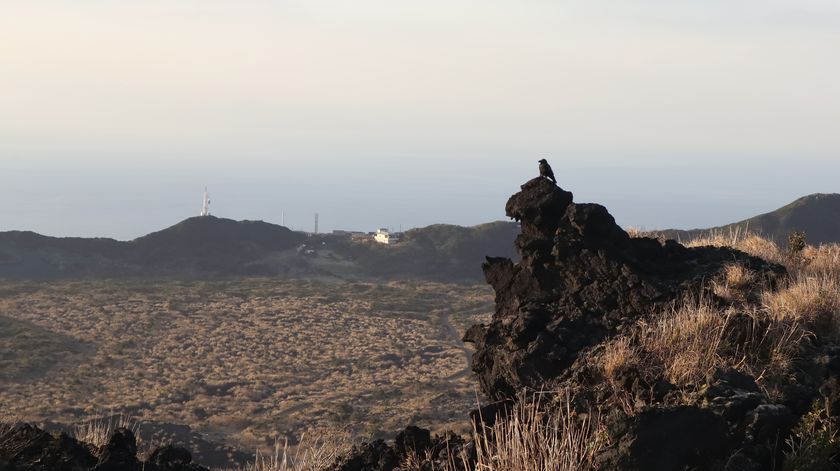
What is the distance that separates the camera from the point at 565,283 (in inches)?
564

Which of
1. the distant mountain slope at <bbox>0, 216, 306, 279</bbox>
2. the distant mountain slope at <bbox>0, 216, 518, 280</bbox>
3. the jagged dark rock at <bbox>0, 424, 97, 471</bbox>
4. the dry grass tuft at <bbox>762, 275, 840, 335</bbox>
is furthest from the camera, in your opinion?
the distant mountain slope at <bbox>0, 216, 518, 280</bbox>

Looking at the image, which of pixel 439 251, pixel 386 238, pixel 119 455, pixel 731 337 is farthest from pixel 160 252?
pixel 731 337

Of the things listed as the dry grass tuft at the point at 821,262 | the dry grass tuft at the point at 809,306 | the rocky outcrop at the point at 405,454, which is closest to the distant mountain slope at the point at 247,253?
the dry grass tuft at the point at 821,262

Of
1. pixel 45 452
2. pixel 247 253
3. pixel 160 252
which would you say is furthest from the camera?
pixel 247 253

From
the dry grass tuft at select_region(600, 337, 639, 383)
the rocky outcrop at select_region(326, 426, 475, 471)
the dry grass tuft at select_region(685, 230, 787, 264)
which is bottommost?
the rocky outcrop at select_region(326, 426, 475, 471)

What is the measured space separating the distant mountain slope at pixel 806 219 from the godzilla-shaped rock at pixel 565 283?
52442 mm

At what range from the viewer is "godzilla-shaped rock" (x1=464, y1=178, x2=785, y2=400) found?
41.8 feet

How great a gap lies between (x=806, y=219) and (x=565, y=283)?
198 ft

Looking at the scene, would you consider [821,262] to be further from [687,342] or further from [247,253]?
[247,253]

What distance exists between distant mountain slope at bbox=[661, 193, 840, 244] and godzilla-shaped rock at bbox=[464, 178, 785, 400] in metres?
52.4

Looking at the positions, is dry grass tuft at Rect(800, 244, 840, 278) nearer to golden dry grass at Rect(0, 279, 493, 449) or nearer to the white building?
golden dry grass at Rect(0, 279, 493, 449)

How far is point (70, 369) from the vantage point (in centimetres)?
4228

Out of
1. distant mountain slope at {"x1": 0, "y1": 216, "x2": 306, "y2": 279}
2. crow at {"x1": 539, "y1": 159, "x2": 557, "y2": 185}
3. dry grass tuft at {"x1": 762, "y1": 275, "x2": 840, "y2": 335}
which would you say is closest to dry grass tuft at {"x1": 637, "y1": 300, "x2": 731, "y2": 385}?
dry grass tuft at {"x1": 762, "y1": 275, "x2": 840, "y2": 335}

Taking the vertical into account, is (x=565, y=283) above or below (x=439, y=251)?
below
